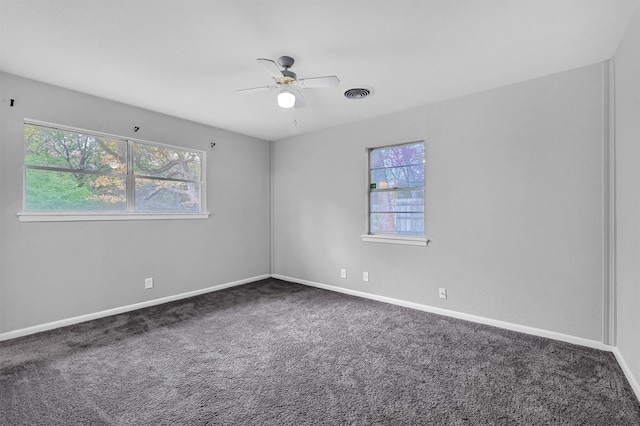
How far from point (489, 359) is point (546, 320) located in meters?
0.86

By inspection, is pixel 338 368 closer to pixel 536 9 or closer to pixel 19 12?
pixel 536 9

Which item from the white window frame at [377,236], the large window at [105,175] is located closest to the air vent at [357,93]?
the white window frame at [377,236]

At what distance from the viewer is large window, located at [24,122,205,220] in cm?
295

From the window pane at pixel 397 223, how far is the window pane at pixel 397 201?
0.07 metres

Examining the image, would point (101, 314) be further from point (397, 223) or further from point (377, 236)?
point (397, 223)

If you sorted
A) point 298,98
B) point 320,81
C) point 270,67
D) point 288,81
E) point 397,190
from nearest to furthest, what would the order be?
point 270,67
point 320,81
point 288,81
point 298,98
point 397,190

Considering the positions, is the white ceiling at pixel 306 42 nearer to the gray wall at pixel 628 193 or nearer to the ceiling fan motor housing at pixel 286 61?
the ceiling fan motor housing at pixel 286 61

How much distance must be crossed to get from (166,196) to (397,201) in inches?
121

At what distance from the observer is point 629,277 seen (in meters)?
2.06

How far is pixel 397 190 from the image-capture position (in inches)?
152

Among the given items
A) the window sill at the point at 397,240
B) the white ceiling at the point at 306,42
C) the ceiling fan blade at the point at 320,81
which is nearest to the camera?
the white ceiling at the point at 306,42

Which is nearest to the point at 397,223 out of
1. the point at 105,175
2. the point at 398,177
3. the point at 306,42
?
the point at 398,177

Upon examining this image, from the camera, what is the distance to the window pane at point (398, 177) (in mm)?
3676

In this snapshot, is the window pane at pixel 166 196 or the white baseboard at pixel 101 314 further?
the window pane at pixel 166 196
